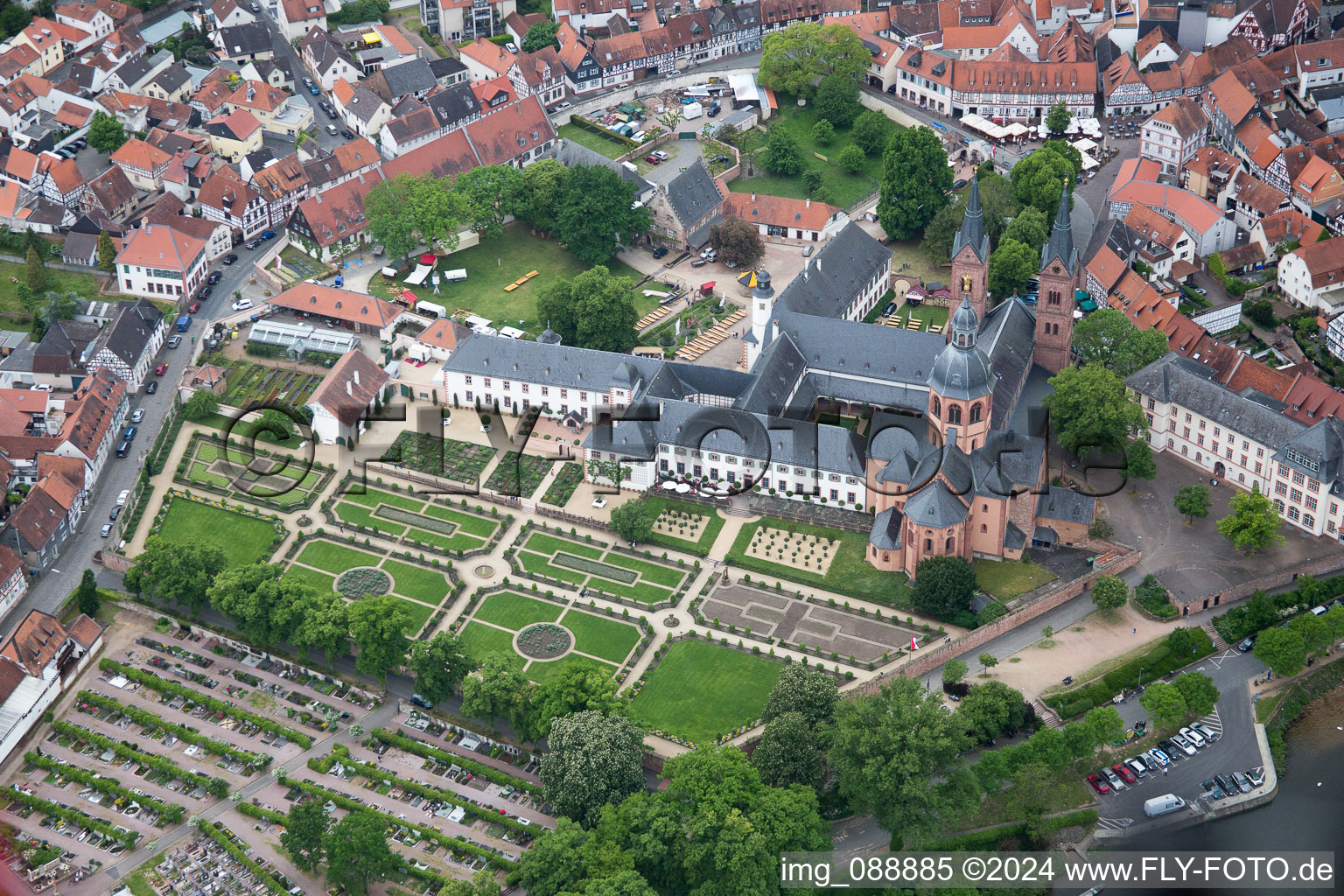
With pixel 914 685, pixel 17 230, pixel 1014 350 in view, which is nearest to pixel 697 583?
pixel 914 685

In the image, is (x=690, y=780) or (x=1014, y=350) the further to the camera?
(x=1014, y=350)

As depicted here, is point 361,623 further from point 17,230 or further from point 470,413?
point 17,230

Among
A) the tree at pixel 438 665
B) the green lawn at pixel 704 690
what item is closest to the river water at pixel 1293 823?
the green lawn at pixel 704 690

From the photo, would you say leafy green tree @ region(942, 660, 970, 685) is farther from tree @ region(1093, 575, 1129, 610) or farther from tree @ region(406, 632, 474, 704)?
tree @ region(406, 632, 474, 704)

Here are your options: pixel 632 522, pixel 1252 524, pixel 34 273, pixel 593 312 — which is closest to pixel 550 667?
pixel 632 522

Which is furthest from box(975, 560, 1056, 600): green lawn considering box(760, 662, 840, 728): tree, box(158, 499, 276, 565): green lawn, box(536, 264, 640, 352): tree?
box(158, 499, 276, 565): green lawn

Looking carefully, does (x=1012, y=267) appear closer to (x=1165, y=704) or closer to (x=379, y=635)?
(x=1165, y=704)
